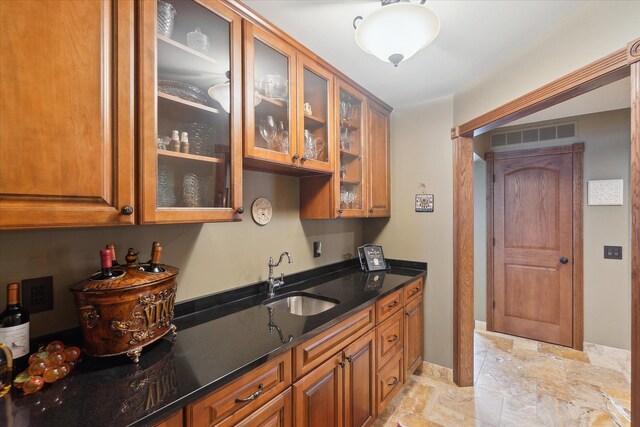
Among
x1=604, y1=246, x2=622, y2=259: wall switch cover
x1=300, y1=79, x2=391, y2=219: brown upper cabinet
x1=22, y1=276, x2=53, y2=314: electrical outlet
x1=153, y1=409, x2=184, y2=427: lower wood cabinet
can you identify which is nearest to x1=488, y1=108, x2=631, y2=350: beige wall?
x1=604, y1=246, x2=622, y2=259: wall switch cover

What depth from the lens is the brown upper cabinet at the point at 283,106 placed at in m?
1.42

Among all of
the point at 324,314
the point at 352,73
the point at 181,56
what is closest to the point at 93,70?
the point at 181,56

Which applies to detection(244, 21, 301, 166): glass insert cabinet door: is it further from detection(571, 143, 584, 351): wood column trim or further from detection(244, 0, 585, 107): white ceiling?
detection(571, 143, 584, 351): wood column trim

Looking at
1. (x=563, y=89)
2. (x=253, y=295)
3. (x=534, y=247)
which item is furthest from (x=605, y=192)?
(x=253, y=295)

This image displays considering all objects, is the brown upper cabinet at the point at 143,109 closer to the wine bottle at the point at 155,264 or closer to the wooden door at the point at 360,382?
the wine bottle at the point at 155,264

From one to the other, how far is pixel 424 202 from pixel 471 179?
1.40ft

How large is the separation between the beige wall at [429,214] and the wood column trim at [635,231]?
1269mm

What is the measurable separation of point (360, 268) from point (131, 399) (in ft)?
6.86

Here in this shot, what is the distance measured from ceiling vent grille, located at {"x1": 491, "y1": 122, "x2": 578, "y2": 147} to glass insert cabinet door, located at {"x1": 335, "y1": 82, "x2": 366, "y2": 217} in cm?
212

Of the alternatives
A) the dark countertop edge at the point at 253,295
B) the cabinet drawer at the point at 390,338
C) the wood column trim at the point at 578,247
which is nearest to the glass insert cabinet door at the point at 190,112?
→ the dark countertop edge at the point at 253,295

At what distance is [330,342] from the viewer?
4.70ft

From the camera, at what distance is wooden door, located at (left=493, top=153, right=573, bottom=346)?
9.99 ft

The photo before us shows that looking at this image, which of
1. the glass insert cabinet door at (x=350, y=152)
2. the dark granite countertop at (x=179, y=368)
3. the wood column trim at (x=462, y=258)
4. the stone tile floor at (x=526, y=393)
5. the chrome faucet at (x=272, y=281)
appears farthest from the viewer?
the wood column trim at (x=462, y=258)

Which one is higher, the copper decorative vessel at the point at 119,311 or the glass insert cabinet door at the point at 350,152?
Result: the glass insert cabinet door at the point at 350,152
